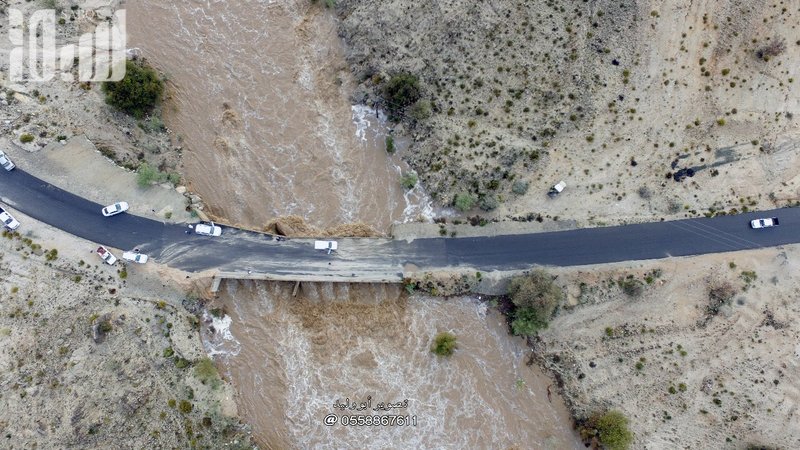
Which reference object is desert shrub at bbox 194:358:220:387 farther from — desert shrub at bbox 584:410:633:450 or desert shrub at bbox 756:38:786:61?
desert shrub at bbox 756:38:786:61

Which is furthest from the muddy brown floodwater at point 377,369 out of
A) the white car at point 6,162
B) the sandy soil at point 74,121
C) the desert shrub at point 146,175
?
the white car at point 6,162

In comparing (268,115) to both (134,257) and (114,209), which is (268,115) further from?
(134,257)

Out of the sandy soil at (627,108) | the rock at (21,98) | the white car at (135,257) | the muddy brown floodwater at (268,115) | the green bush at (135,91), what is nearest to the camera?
the white car at (135,257)

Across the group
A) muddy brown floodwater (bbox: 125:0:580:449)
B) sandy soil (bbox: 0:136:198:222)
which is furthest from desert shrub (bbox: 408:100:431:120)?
sandy soil (bbox: 0:136:198:222)

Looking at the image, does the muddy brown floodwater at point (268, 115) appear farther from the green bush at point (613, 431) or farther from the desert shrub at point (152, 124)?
the green bush at point (613, 431)

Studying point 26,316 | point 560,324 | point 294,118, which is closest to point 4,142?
point 26,316
